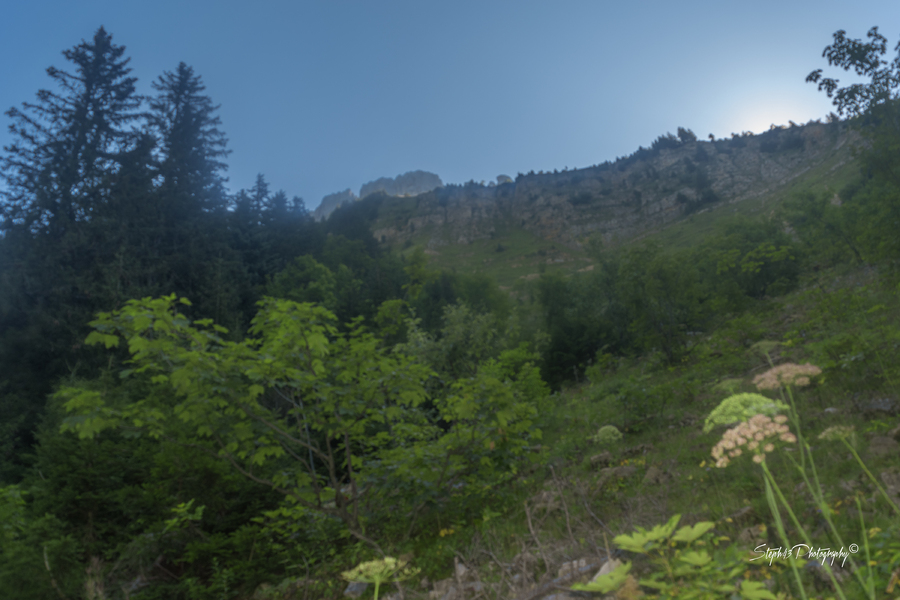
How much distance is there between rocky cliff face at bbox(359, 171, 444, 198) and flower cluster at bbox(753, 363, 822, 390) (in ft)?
554

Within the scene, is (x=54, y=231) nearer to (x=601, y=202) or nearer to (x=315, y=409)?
(x=315, y=409)

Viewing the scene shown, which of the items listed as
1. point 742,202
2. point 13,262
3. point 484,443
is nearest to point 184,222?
point 13,262

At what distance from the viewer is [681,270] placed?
1277cm

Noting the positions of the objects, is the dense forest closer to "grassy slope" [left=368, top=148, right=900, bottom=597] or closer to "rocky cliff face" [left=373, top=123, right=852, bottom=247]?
"grassy slope" [left=368, top=148, right=900, bottom=597]

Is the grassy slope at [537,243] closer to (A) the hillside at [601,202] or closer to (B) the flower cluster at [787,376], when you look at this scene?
(A) the hillside at [601,202]

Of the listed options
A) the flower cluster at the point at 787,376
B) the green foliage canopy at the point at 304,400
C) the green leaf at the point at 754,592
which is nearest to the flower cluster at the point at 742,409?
the flower cluster at the point at 787,376

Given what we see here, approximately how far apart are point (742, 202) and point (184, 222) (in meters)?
83.2

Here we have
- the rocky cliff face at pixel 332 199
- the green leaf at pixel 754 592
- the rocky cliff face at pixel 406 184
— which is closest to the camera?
the green leaf at pixel 754 592

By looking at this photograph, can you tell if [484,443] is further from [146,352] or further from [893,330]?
[893,330]

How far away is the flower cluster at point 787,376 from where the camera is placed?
196cm

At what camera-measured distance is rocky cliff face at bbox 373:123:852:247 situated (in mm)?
81562

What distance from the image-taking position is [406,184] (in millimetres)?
167625

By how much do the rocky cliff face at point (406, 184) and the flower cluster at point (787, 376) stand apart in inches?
6645

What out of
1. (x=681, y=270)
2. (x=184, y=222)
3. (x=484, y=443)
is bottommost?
(x=484, y=443)
